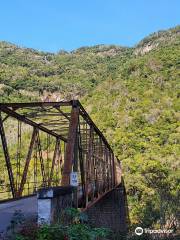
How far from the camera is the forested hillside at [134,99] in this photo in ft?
127

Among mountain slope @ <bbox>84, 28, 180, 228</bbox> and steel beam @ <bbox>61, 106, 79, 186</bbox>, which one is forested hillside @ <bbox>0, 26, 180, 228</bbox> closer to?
mountain slope @ <bbox>84, 28, 180, 228</bbox>

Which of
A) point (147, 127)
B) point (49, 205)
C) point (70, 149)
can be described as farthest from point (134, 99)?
point (49, 205)

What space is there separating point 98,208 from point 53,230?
2373 centimetres

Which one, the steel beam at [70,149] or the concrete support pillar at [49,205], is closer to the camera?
the concrete support pillar at [49,205]

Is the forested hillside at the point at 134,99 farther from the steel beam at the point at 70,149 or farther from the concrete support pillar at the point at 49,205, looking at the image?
the concrete support pillar at the point at 49,205

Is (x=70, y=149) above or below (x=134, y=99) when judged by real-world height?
below

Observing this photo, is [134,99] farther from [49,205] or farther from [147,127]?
[49,205]

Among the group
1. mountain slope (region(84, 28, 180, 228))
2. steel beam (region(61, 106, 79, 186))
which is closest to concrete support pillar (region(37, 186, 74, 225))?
steel beam (region(61, 106, 79, 186))

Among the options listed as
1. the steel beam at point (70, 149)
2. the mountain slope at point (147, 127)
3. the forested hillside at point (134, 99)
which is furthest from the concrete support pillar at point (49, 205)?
the mountain slope at point (147, 127)

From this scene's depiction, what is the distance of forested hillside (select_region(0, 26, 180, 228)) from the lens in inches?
1529

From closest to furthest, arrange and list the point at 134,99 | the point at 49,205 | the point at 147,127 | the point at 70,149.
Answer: the point at 49,205 < the point at 70,149 < the point at 147,127 < the point at 134,99

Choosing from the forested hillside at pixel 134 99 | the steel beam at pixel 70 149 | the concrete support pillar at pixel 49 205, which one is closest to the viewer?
the concrete support pillar at pixel 49 205

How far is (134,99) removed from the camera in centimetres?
6206

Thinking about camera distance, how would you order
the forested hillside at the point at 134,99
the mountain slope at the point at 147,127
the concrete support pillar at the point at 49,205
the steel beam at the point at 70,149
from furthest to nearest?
the forested hillside at the point at 134,99, the mountain slope at the point at 147,127, the steel beam at the point at 70,149, the concrete support pillar at the point at 49,205
